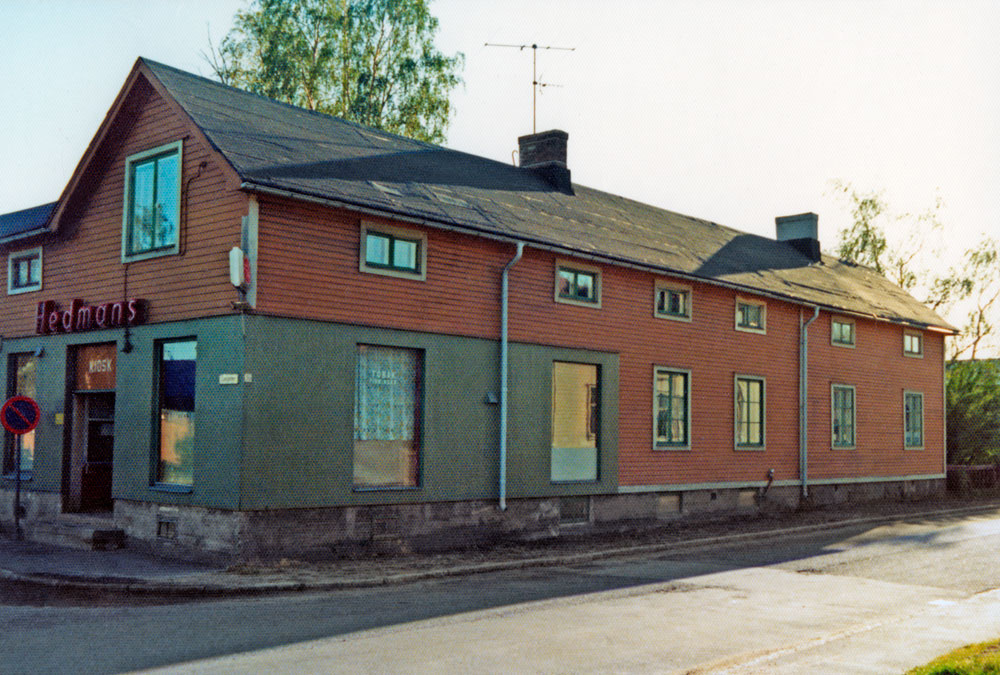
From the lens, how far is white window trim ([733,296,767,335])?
2303 cm

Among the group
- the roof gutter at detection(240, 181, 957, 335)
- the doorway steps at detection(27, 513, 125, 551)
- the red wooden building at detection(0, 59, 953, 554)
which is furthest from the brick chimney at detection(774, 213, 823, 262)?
the doorway steps at detection(27, 513, 125, 551)

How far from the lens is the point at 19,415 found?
15.6 meters

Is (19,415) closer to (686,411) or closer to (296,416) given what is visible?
(296,416)

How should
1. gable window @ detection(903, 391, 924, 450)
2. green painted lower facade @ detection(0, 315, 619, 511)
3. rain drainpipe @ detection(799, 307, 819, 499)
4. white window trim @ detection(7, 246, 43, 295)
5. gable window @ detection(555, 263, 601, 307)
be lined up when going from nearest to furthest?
green painted lower facade @ detection(0, 315, 619, 511) < white window trim @ detection(7, 246, 43, 295) < gable window @ detection(555, 263, 601, 307) < rain drainpipe @ detection(799, 307, 819, 499) < gable window @ detection(903, 391, 924, 450)

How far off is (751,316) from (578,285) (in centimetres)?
638

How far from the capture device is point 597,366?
19.5 m

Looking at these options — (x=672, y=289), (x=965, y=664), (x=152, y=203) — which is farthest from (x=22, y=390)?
(x=965, y=664)

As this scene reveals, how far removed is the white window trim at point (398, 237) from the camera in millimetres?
15273

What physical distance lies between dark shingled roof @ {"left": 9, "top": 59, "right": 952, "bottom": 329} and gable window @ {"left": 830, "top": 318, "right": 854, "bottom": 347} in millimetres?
492

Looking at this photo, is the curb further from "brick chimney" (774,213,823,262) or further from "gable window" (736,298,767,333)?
"brick chimney" (774,213,823,262)

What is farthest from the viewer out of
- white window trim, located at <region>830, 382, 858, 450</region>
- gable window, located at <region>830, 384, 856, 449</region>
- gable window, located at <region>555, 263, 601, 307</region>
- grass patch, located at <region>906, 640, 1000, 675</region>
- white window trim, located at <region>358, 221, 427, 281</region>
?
gable window, located at <region>830, 384, 856, 449</region>

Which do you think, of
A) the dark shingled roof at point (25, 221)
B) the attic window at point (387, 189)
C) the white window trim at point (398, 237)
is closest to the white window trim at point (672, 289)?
the white window trim at point (398, 237)

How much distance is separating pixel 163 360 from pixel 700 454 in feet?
38.0

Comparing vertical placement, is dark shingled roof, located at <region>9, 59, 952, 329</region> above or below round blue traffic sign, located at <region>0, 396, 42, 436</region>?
above
